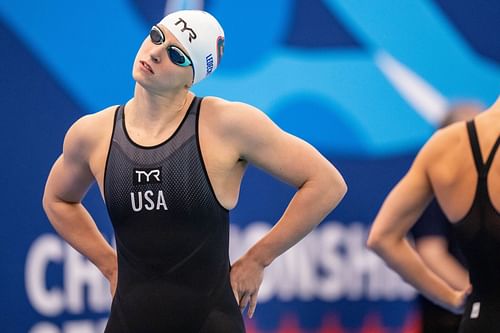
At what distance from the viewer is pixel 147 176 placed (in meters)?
3.17

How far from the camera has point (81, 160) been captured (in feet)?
11.1

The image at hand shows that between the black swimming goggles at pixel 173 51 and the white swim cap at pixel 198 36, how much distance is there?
0.02 m

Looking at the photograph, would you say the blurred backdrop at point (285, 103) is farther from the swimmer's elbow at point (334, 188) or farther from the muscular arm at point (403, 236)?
the swimmer's elbow at point (334, 188)

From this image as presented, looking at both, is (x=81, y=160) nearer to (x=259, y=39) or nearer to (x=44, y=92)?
(x=44, y=92)

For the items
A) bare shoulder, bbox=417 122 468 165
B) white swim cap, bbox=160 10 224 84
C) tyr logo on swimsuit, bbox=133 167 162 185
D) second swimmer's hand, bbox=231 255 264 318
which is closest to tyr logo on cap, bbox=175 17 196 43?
white swim cap, bbox=160 10 224 84

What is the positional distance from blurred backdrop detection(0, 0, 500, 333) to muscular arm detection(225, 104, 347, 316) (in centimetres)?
216

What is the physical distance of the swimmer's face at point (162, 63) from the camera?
3199mm

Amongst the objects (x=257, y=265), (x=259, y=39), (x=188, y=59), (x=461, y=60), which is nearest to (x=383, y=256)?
(x=257, y=265)

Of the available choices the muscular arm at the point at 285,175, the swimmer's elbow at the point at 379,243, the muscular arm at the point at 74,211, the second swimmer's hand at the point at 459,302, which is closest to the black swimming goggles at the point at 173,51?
the muscular arm at the point at 285,175

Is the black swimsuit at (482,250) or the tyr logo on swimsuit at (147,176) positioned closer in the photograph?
the tyr logo on swimsuit at (147,176)

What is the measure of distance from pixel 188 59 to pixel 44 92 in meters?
2.18

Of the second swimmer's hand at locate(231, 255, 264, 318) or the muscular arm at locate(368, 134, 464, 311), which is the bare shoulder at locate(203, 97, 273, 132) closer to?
the second swimmer's hand at locate(231, 255, 264, 318)

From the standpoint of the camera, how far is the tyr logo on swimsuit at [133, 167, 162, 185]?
3164 mm

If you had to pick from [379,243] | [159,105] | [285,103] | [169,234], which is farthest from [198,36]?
[285,103]
